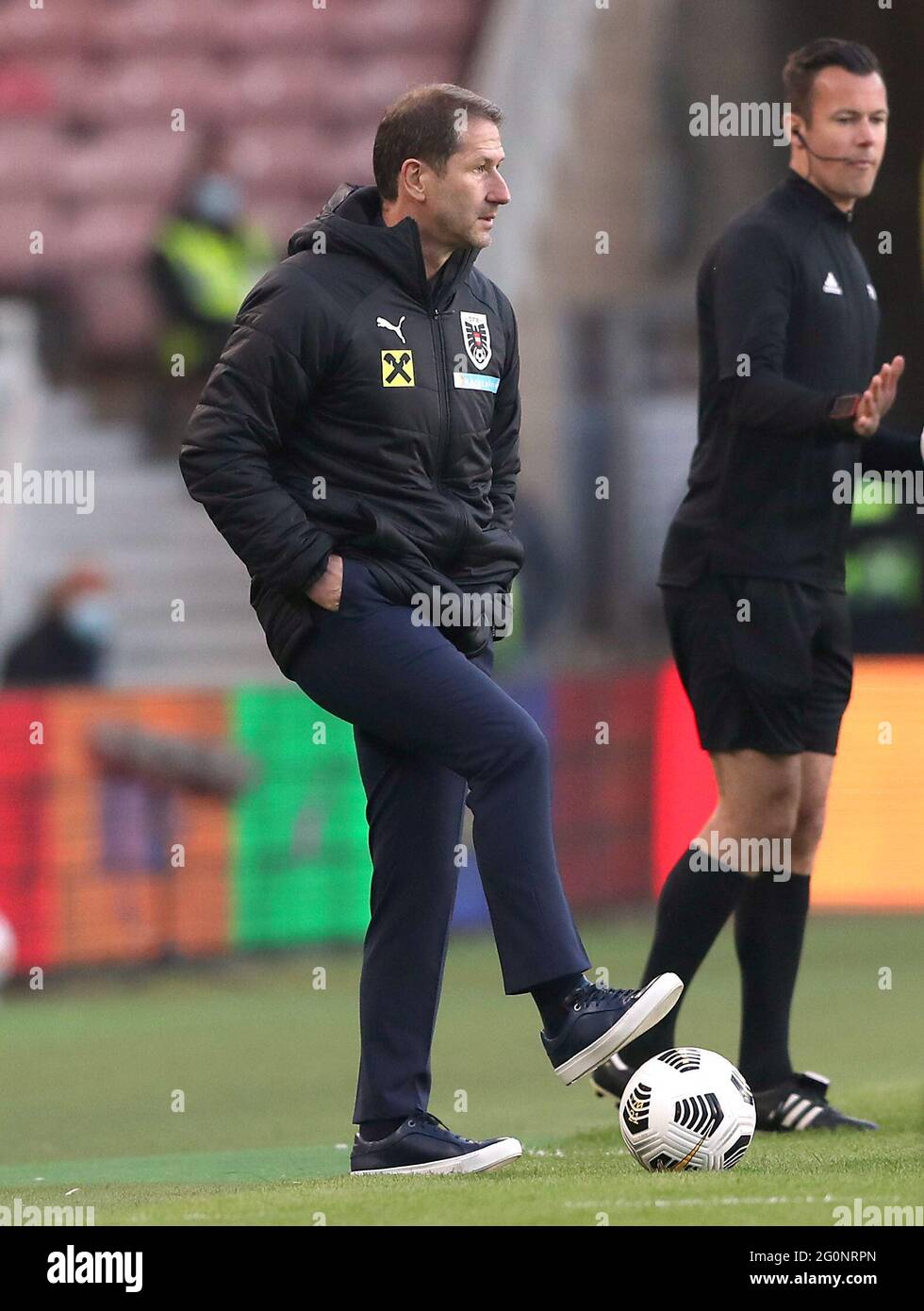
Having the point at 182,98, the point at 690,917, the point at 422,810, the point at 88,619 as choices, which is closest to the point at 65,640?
the point at 88,619

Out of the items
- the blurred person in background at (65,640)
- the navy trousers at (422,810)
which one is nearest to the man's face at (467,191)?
the navy trousers at (422,810)

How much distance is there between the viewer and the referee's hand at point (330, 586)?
524cm

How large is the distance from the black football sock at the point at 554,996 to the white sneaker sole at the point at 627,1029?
0.29ft

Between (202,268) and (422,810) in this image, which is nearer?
(422,810)

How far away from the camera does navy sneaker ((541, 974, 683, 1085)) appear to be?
16.5ft

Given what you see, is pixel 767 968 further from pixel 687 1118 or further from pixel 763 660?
pixel 687 1118

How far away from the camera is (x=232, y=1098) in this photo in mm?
8086

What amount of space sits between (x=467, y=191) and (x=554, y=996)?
1.63 meters

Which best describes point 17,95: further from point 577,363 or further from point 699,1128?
point 699,1128

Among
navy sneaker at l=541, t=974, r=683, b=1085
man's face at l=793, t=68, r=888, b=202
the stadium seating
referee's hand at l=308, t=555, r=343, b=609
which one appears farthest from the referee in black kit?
the stadium seating

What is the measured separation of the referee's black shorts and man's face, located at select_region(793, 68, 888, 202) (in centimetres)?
99

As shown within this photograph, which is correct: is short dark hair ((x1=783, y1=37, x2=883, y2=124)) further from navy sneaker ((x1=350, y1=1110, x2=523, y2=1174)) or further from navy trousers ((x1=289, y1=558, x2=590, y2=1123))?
navy sneaker ((x1=350, y1=1110, x2=523, y2=1174))

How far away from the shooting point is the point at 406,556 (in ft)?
17.5
